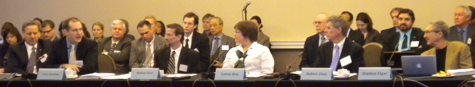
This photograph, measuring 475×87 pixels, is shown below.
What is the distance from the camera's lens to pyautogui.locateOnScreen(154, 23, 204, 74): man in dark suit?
4.74 metres

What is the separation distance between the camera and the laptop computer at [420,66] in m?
3.46

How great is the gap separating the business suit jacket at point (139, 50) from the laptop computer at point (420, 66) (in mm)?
2710

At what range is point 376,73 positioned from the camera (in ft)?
10.8

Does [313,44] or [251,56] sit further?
[313,44]

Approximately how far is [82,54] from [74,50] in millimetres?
86

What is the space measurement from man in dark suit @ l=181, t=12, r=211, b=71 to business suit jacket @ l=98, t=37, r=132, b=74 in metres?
0.62

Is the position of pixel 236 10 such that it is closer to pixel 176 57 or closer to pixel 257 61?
pixel 176 57

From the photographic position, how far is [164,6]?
305 inches

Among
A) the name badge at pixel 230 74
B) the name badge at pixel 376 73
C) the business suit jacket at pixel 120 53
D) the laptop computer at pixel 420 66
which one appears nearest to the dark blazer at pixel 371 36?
the laptop computer at pixel 420 66

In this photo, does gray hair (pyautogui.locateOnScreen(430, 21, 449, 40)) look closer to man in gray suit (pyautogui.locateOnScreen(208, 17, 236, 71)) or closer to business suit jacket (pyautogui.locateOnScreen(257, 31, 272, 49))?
man in gray suit (pyautogui.locateOnScreen(208, 17, 236, 71))

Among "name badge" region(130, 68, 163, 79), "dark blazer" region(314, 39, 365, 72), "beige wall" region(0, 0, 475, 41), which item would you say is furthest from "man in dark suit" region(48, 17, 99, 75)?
"beige wall" region(0, 0, 475, 41)

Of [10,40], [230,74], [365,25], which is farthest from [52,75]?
[365,25]
